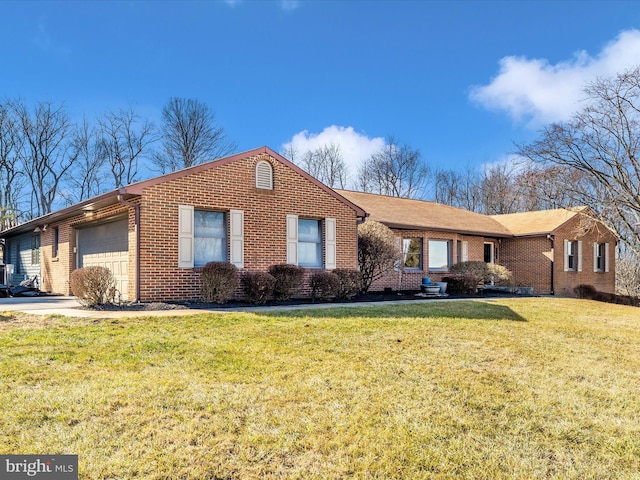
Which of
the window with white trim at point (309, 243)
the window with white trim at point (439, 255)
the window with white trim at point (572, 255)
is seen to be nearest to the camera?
the window with white trim at point (309, 243)

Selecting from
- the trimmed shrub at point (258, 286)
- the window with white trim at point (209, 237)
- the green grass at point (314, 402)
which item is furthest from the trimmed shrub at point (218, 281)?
the green grass at point (314, 402)

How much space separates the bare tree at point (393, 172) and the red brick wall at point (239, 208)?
80.8ft

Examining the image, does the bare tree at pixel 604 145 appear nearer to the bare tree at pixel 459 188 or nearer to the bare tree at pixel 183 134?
the bare tree at pixel 459 188

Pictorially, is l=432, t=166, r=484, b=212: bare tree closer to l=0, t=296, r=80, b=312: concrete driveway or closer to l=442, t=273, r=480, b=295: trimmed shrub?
l=442, t=273, r=480, b=295: trimmed shrub

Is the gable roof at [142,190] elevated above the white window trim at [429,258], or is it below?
above

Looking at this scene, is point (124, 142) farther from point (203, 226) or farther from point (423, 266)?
point (203, 226)

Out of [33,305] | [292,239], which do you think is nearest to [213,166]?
[292,239]

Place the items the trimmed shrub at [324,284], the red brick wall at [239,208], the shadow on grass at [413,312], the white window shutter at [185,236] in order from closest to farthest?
1. the shadow on grass at [413,312]
2. the red brick wall at [239,208]
3. the white window shutter at [185,236]
4. the trimmed shrub at [324,284]

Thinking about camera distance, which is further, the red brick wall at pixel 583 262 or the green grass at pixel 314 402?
the red brick wall at pixel 583 262

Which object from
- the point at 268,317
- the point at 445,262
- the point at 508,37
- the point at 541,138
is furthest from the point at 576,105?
the point at 268,317

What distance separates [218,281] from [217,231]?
160 cm

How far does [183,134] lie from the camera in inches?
1319

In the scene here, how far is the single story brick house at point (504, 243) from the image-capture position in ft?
59.4

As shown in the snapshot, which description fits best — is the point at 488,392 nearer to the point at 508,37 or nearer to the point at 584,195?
the point at 508,37
